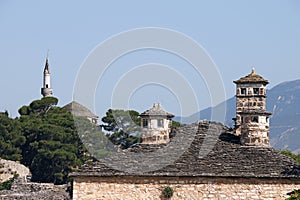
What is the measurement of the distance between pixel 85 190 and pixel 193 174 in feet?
12.2

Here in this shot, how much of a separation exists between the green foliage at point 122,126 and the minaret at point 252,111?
27.4m

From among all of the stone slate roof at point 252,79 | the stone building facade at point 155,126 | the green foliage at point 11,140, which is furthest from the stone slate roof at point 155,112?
the green foliage at point 11,140

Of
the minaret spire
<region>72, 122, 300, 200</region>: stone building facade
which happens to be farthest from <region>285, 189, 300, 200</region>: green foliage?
the minaret spire

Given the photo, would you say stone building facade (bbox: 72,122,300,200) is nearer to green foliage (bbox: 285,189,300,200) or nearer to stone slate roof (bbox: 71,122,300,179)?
stone slate roof (bbox: 71,122,300,179)

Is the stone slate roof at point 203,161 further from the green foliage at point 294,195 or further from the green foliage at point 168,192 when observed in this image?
the green foliage at point 294,195

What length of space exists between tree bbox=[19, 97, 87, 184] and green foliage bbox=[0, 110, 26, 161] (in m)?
0.63

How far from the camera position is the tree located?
64.7 meters

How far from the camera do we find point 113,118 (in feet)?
239

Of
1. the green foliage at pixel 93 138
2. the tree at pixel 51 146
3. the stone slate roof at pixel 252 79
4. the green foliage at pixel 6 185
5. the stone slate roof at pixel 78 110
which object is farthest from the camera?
the stone slate roof at pixel 78 110

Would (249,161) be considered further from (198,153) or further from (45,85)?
(45,85)

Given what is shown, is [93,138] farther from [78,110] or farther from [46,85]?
[46,85]

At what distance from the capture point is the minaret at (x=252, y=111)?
34531mm

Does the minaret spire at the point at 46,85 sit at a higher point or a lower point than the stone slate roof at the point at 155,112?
higher

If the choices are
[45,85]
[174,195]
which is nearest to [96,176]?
[174,195]
